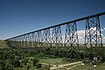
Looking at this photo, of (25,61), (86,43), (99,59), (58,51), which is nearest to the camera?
(86,43)

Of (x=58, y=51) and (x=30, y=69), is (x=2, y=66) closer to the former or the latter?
(x=30, y=69)

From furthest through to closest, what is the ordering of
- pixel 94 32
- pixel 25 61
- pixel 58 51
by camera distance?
1. pixel 58 51
2. pixel 25 61
3. pixel 94 32

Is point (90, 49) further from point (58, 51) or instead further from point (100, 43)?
point (58, 51)

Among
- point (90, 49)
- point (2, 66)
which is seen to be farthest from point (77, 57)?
point (2, 66)

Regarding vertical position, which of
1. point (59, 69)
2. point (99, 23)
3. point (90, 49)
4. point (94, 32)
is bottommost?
point (59, 69)

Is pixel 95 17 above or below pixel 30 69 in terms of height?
above

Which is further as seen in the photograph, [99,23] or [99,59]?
[99,59]

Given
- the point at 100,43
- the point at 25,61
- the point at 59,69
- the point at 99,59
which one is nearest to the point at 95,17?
the point at 100,43

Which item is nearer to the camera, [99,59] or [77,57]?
[99,59]

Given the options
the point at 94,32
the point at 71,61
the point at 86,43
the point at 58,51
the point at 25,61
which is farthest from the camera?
the point at 58,51
